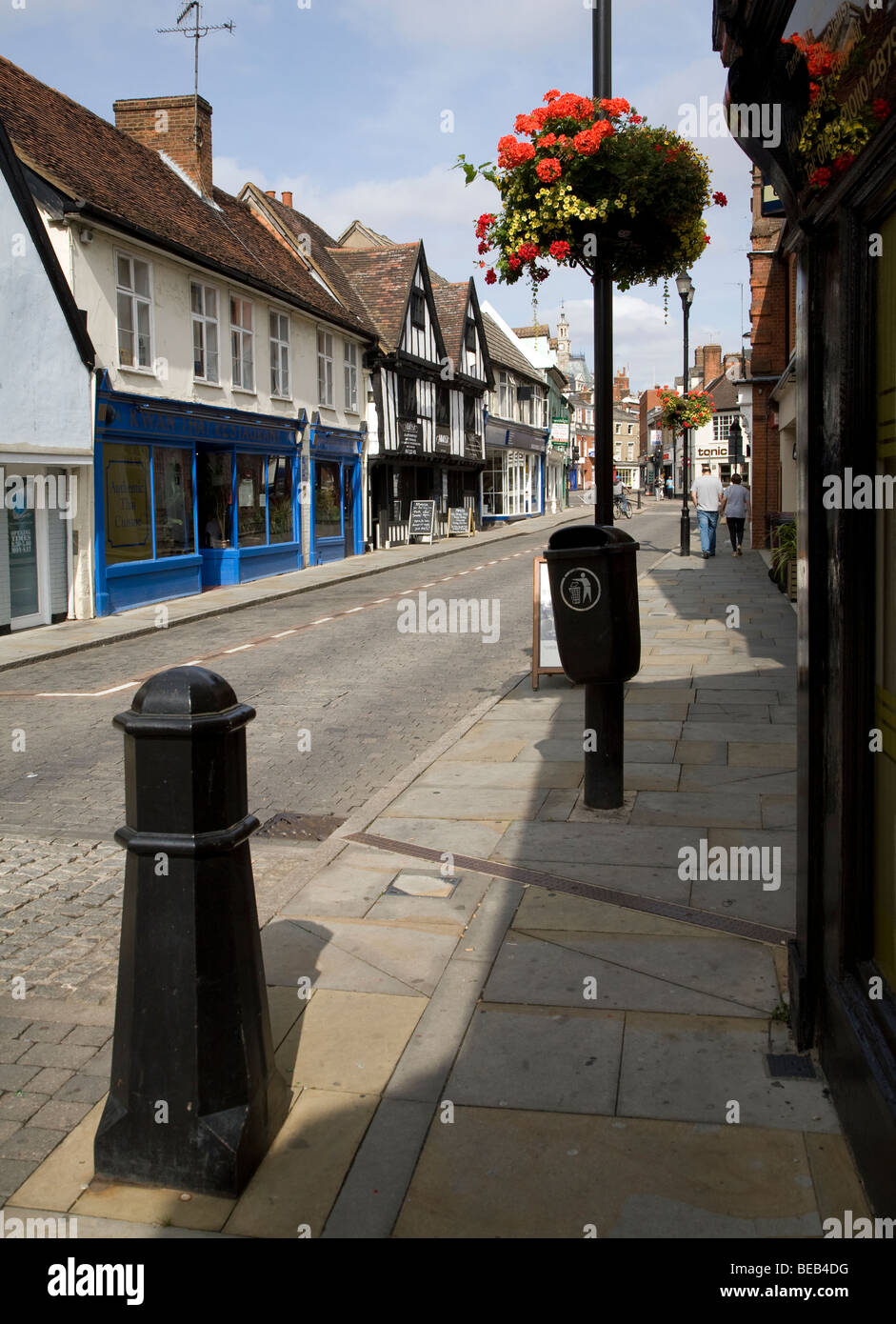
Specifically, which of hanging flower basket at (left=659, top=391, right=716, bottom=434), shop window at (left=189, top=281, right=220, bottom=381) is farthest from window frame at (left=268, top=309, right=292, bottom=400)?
hanging flower basket at (left=659, top=391, right=716, bottom=434)

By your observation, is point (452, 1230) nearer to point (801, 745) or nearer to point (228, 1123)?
point (228, 1123)

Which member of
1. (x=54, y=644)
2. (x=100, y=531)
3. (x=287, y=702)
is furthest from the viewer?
(x=100, y=531)

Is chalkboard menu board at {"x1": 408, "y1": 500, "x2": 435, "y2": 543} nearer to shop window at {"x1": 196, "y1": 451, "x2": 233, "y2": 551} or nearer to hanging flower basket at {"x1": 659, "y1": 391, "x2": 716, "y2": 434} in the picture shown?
hanging flower basket at {"x1": 659, "y1": 391, "x2": 716, "y2": 434}

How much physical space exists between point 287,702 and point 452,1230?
25.3 feet

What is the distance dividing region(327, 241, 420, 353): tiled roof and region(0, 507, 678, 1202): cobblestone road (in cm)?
1608

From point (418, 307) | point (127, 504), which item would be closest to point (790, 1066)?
point (127, 504)

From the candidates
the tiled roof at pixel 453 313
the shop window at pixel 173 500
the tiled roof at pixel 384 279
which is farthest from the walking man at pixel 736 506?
the tiled roof at pixel 453 313

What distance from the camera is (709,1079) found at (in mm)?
3445

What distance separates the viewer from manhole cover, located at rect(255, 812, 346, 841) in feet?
20.6

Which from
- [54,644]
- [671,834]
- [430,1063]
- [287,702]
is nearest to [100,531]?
[54,644]

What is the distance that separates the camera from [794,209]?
3289 mm

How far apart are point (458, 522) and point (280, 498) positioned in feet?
48.0

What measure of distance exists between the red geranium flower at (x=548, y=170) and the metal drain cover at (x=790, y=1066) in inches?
182

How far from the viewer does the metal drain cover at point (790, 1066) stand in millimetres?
3459
